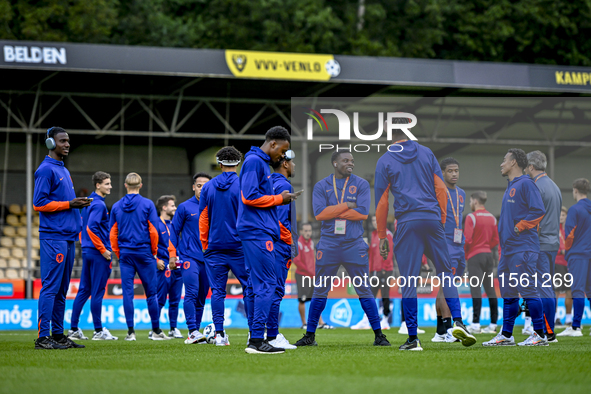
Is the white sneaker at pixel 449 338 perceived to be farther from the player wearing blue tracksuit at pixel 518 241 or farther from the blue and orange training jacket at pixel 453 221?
the blue and orange training jacket at pixel 453 221

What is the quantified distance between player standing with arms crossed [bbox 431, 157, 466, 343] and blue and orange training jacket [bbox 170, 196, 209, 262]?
3.26 meters

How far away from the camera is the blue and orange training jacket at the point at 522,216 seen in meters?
8.34

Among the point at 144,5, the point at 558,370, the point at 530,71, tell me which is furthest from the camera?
the point at 144,5

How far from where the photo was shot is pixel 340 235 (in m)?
8.87

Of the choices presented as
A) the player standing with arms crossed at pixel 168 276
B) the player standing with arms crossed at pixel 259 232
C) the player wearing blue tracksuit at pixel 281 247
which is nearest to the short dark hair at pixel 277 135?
the player standing with arms crossed at pixel 259 232

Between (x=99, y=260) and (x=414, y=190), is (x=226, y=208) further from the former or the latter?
(x=99, y=260)

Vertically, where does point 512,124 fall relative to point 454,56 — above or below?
below

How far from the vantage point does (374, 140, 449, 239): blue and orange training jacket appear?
7.84 meters

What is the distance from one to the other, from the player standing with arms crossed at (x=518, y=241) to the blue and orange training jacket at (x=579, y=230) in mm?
2643

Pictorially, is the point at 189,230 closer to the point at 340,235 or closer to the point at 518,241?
the point at 340,235

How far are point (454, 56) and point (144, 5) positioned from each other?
14.6 m

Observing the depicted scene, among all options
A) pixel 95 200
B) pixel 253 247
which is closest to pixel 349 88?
pixel 95 200

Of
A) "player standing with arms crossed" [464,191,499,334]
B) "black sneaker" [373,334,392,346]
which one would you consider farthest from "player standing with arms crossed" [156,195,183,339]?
"player standing with arms crossed" [464,191,499,334]

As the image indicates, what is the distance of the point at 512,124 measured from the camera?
21.6 m
